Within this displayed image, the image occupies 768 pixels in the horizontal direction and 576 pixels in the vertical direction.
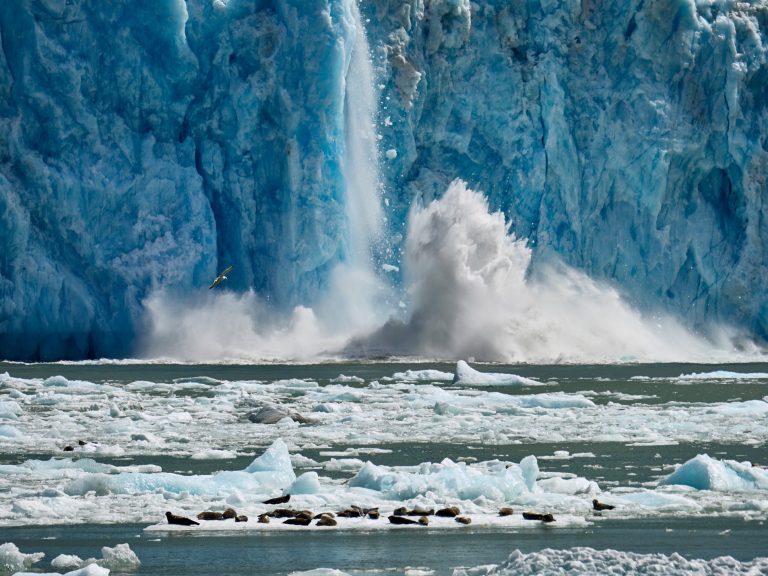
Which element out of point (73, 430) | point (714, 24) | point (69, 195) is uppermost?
point (714, 24)

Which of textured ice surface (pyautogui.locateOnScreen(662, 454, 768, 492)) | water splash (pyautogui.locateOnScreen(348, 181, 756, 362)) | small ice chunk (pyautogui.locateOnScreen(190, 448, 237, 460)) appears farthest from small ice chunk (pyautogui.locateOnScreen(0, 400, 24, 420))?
water splash (pyautogui.locateOnScreen(348, 181, 756, 362))

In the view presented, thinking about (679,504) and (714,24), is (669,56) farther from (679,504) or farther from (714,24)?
(679,504)

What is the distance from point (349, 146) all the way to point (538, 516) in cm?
2407

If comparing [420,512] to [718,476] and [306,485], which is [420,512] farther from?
[718,476]

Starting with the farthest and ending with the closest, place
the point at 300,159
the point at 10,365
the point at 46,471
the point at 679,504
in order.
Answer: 1. the point at 300,159
2. the point at 10,365
3. the point at 46,471
4. the point at 679,504

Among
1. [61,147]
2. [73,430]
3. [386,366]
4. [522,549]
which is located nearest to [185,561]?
[522,549]

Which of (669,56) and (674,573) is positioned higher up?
(669,56)

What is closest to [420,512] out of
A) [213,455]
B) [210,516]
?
[210,516]

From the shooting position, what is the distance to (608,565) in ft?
23.1

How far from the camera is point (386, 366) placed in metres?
29.6

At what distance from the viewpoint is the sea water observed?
8.48 m

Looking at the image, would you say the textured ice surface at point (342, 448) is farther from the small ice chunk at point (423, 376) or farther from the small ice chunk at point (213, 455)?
the small ice chunk at point (423, 376)

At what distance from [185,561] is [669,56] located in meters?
29.4

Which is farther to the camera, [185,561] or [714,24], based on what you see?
[714,24]
